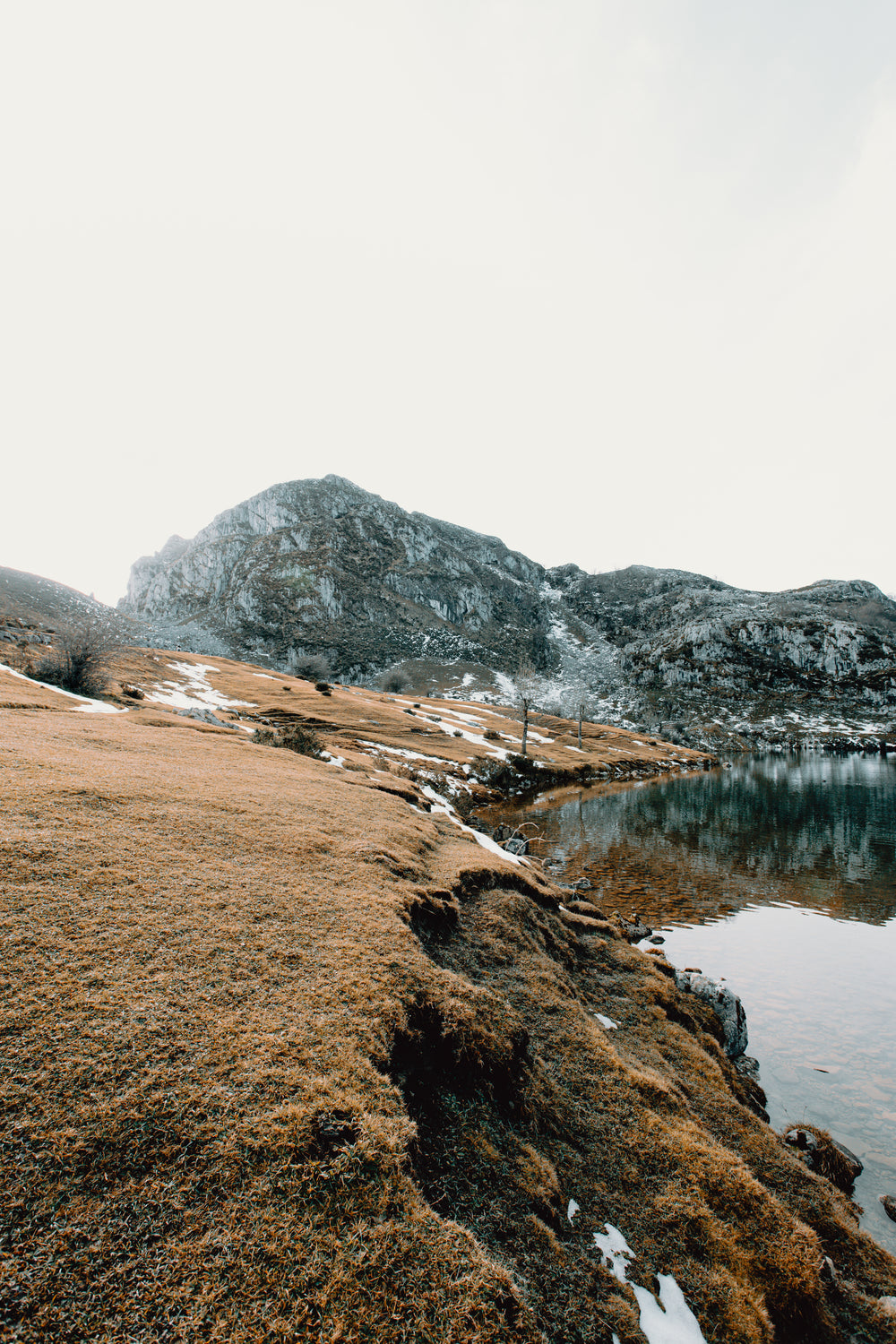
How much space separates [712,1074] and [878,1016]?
10.1 meters

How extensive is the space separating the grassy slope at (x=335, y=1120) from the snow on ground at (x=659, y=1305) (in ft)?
0.49

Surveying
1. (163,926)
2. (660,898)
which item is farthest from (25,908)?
(660,898)

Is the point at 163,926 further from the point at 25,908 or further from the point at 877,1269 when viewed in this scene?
the point at 877,1269

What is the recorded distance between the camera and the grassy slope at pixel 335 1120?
165 inches

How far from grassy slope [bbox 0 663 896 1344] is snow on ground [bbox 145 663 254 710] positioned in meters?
41.3

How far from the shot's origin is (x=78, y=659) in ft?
122

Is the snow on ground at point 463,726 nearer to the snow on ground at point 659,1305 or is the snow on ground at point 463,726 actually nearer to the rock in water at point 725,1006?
the rock in water at point 725,1006

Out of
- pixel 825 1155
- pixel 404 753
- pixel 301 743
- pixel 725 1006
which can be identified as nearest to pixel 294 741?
pixel 301 743

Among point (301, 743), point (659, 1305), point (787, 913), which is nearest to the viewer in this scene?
point (659, 1305)

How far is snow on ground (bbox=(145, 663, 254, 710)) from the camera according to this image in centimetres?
5109

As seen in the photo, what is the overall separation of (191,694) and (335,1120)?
6134 centimetres

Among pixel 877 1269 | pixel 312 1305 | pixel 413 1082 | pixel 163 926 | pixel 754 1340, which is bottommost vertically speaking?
pixel 877 1269

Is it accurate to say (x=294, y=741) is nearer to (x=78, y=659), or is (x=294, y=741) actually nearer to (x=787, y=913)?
(x=78, y=659)

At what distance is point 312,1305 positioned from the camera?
13.3 ft
